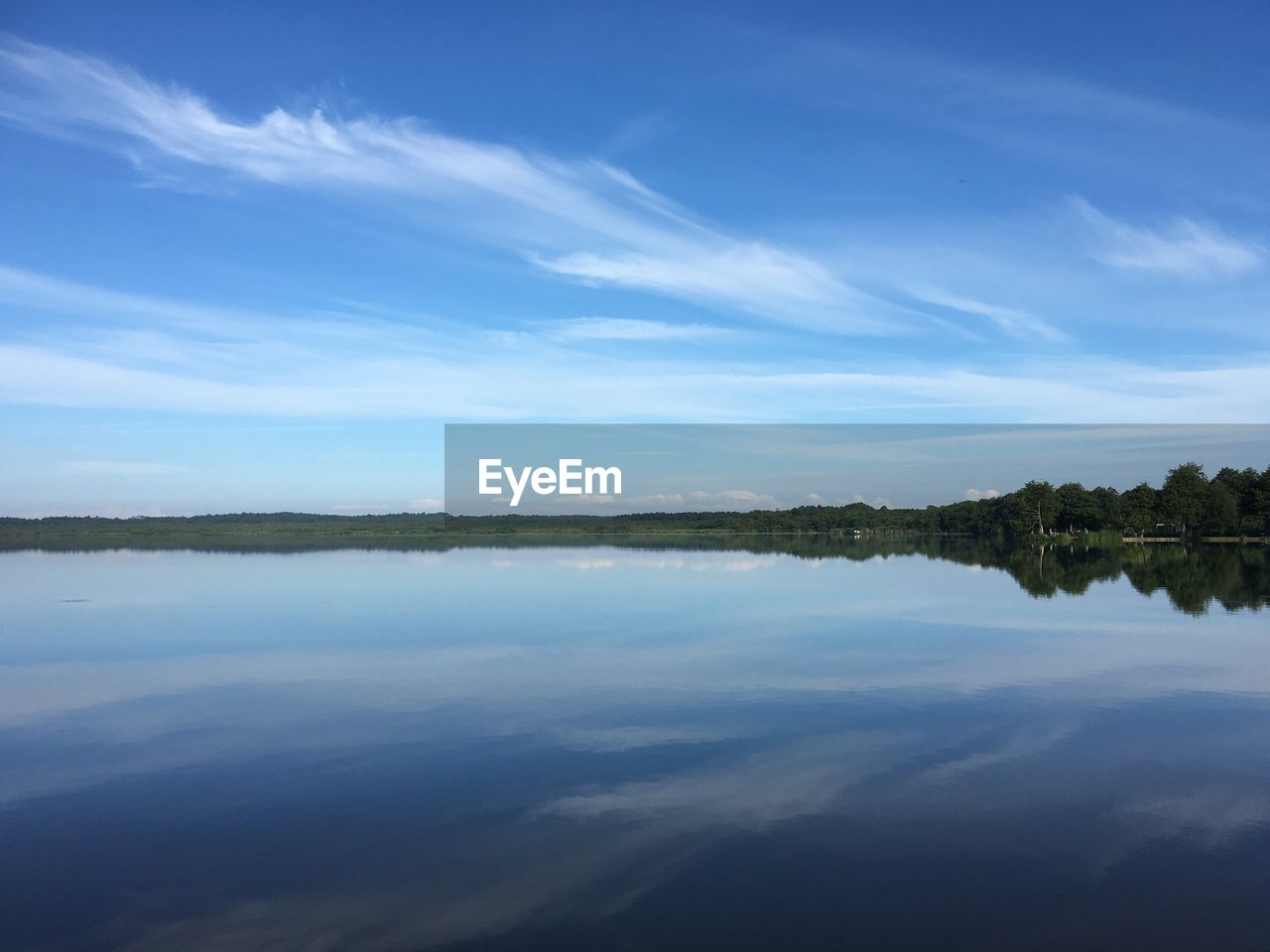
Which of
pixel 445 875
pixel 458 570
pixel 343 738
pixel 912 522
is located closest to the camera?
pixel 445 875

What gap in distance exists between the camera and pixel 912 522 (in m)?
132

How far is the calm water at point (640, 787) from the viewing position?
6137mm

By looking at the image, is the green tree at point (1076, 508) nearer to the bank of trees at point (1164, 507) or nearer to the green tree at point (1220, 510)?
the bank of trees at point (1164, 507)

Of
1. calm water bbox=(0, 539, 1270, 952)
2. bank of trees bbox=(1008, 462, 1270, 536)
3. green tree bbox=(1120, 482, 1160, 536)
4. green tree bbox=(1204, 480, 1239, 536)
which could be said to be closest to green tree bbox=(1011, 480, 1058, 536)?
bank of trees bbox=(1008, 462, 1270, 536)

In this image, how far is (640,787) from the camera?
28.9 feet

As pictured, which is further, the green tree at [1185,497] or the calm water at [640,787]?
the green tree at [1185,497]

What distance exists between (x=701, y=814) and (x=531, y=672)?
287 inches

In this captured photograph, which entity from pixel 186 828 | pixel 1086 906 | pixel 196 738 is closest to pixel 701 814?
pixel 1086 906

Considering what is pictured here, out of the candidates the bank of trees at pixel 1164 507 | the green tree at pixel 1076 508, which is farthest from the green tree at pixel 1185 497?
the green tree at pixel 1076 508

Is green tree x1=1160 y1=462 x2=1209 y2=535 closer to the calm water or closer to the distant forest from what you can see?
the distant forest

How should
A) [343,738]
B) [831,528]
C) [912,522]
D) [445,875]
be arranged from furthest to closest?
[831,528] < [912,522] < [343,738] < [445,875]

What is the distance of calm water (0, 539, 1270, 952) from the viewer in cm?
614

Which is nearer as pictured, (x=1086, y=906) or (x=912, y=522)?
(x=1086, y=906)

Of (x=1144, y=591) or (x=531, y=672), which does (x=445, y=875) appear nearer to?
(x=531, y=672)
